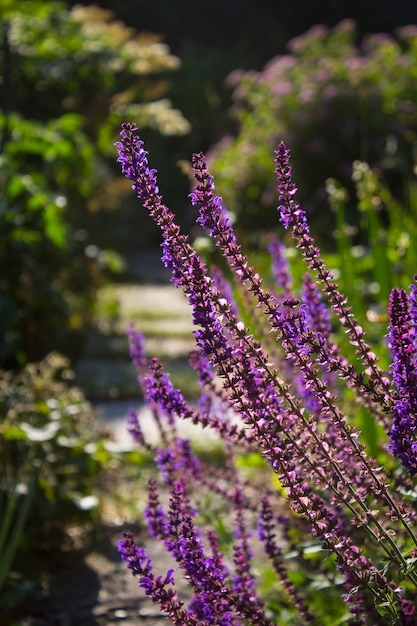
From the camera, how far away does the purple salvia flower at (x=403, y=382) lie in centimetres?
130

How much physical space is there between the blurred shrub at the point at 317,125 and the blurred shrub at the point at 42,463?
518 centimetres

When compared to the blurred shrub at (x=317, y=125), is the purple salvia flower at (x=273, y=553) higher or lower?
lower

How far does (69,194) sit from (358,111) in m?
3.05

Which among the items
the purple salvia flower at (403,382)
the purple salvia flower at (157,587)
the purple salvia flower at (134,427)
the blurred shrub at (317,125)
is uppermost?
the blurred shrub at (317,125)

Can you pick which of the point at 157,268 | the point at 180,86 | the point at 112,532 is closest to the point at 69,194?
the point at 112,532

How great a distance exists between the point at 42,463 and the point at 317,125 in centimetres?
673

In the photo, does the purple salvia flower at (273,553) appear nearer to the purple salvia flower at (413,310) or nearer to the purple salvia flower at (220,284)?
the purple salvia flower at (413,310)

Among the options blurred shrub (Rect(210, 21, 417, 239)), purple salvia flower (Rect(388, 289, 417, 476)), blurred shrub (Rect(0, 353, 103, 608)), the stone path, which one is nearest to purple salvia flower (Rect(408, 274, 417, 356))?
purple salvia flower (Rect(388, 289, 417, 476))

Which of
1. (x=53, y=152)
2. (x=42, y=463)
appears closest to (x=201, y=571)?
(x=42, y=463)

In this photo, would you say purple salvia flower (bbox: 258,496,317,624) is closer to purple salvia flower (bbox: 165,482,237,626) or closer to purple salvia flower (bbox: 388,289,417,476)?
purple salvia flower (bbox: 165,482,237,626)

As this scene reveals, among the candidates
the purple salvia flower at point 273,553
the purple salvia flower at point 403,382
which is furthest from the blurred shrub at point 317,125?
the purple salvia flower at point 403,382

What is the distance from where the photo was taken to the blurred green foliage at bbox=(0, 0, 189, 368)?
16.7 ft

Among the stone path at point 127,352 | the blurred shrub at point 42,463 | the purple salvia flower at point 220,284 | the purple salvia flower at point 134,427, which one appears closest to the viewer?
the purple salvia flower at point 134,427

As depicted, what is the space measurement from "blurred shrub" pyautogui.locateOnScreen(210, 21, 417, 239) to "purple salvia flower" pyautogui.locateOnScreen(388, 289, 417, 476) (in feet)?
23.1
